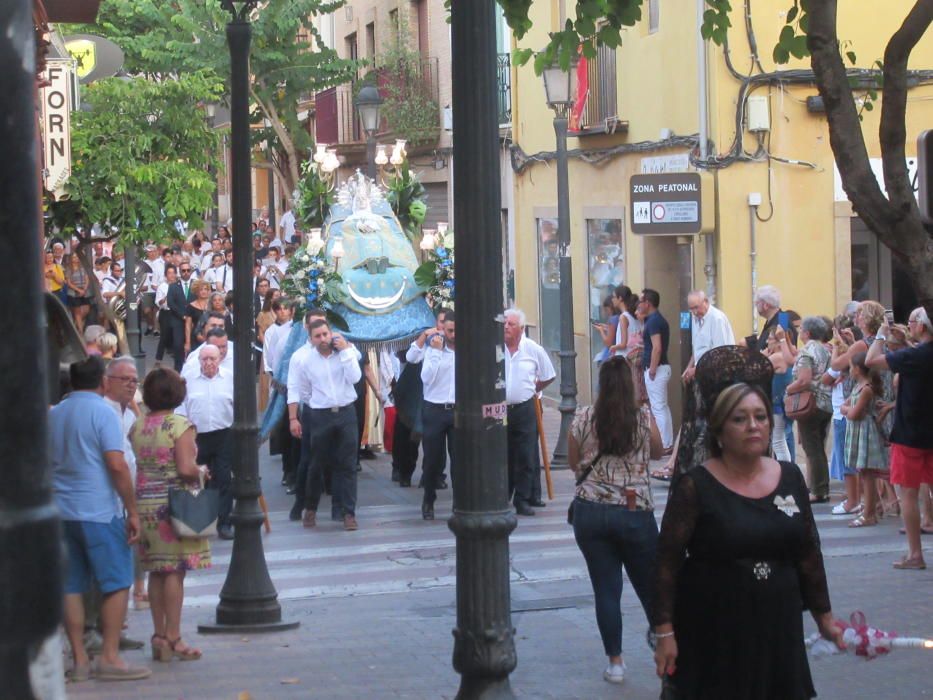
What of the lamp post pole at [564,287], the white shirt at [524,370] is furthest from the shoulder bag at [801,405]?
the lamp post pole at [564,287]

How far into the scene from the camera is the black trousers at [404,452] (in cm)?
1548

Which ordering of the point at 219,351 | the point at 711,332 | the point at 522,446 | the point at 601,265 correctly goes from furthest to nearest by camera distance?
1. the point at 601,265
2. the point at 711,332
3. the point at 522,446
4. the point at 219,351

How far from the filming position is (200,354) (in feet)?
40.5

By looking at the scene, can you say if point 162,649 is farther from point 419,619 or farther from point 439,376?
point 439,376

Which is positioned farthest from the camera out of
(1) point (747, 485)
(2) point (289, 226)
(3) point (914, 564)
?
(2) point (289, 226)

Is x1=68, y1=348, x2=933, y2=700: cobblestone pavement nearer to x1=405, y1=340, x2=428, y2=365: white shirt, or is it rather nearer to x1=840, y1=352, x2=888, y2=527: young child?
x1=840, y1=352, x2=888, y2=527: young child

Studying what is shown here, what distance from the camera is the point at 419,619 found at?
32.0 feet

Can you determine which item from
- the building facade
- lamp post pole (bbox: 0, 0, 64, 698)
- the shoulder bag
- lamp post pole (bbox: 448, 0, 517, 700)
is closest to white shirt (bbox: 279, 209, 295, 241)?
the building facade

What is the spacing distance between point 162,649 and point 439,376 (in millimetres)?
5459

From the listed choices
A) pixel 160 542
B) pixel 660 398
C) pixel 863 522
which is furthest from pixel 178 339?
pixel 160 542

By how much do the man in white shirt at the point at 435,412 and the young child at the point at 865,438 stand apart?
11.2ft

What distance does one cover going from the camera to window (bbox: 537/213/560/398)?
23.9 m

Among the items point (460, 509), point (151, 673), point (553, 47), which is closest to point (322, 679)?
point (151, 673)

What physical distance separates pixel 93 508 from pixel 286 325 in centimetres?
973
